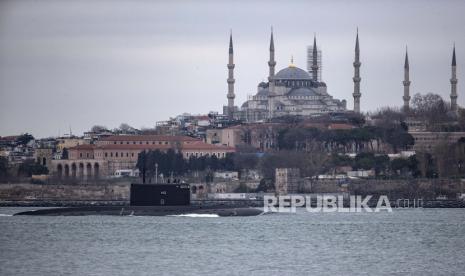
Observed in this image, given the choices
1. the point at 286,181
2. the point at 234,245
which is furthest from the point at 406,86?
the point at 234,245

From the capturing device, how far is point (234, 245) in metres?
54.3

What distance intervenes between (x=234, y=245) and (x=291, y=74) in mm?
106973

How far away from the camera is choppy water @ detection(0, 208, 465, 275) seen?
46.3 meters

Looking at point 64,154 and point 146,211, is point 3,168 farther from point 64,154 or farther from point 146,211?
point 146,211

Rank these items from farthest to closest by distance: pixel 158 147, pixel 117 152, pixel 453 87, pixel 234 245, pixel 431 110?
1. pixel 431 110
2. pixel 453 87
3. pixel 158 147
4. pixel 117 152
5. pixel 234 245

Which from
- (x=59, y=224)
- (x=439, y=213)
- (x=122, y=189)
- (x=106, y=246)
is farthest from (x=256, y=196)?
(x=106, y=246)

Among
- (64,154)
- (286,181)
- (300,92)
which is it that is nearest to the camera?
(286,181)

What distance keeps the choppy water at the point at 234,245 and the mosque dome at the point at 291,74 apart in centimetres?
8870

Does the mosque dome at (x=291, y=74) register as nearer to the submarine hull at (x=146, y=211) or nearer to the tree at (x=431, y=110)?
the tree at (x=431, y=110)

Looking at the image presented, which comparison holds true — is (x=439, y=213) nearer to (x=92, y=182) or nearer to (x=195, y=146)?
(x=92, y=182)

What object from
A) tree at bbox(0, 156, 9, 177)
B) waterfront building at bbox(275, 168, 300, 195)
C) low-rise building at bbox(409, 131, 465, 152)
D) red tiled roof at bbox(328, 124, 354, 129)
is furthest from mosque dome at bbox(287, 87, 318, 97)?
waterfront building at bbox(275, 168, 300, 195)

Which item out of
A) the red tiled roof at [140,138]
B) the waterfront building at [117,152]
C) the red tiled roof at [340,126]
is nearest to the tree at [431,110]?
the red tiled roof at [340,126]

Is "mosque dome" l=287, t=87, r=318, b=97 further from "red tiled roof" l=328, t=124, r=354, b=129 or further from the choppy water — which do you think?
the choppy water

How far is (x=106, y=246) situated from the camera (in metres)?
53.2
